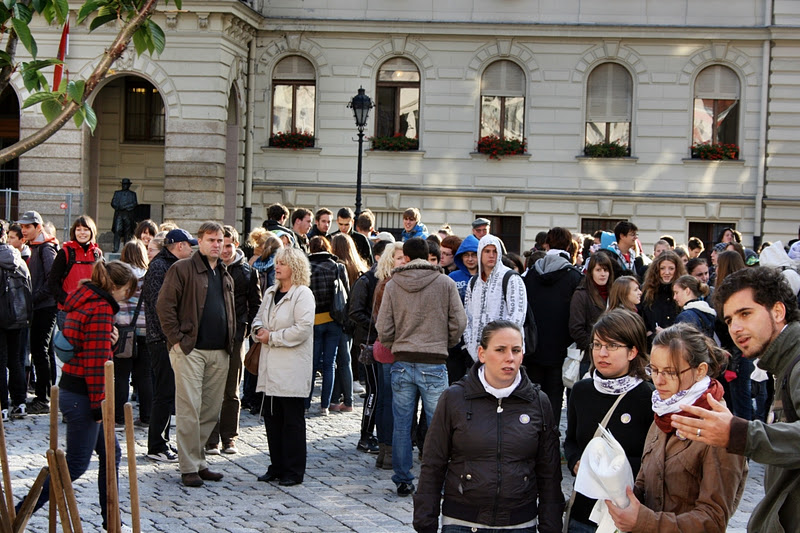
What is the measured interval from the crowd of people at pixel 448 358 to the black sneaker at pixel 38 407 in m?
0.06

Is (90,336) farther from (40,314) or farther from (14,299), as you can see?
(40,314)

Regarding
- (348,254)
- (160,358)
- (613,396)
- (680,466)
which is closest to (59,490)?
(613,396)

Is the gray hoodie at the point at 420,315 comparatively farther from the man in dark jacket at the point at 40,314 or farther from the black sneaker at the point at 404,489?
the man in dark jacket at the point at 40,314

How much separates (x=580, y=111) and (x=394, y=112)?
4807mm

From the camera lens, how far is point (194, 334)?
8.74 meters

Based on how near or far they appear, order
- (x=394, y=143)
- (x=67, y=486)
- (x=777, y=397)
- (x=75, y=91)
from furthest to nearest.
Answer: (x=394, y=143), (x=67, y=486), (x=75, y=91), (x=777, y=397)

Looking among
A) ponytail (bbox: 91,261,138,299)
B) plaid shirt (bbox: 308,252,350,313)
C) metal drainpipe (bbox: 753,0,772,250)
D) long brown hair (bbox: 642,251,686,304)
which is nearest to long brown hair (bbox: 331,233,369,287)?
plaid shirt (bbox: 308,252,350,313)

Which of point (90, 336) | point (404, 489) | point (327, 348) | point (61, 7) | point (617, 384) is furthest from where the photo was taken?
point (327, 348)

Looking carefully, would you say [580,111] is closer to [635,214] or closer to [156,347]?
[635,214]

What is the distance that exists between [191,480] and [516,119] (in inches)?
775

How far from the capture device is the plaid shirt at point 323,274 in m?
11.6

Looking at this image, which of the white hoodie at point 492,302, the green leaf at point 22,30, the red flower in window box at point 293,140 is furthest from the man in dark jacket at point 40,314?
the red flower in window box at point 293,140

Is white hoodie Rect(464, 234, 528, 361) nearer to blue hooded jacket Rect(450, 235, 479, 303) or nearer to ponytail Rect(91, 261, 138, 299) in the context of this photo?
blue hooded jacket Rect(450, 235, 479, 303)

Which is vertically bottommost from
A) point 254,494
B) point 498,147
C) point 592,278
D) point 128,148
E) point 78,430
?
point 254,494
